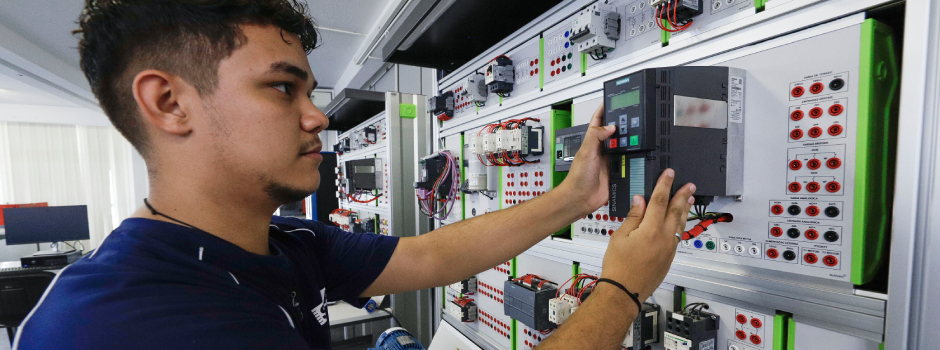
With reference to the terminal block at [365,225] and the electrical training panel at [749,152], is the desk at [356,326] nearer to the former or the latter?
the terminal block at [365,225]

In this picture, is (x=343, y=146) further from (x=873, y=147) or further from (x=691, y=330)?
(x=873, y=147)

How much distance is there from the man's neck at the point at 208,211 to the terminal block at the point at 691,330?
1050mm

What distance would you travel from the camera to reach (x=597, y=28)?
1.17 m

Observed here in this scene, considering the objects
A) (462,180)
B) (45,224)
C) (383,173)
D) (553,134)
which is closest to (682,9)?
(553,134)

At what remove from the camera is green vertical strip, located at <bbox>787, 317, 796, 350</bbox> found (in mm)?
889

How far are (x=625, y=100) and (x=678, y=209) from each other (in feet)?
0.91

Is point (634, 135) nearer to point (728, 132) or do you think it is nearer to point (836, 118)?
point (728, 132)

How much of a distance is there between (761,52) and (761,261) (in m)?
0.47

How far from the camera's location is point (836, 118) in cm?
79

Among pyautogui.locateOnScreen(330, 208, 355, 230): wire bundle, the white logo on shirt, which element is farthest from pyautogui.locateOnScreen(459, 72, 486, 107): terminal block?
pyautogui.locateOnScreen(330, 208, 355, 230): wire bundle

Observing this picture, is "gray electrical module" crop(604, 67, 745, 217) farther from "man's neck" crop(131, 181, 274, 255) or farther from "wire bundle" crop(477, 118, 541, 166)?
"man's neck" crop(131, 181, 274, 255)

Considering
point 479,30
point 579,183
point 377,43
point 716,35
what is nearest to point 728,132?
point 716,35

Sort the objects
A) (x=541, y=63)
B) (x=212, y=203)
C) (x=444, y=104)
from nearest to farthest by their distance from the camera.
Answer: (x=212, y=203), (x=541, y=63), (x=444, y=104)

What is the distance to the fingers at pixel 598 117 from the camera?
1.04m
